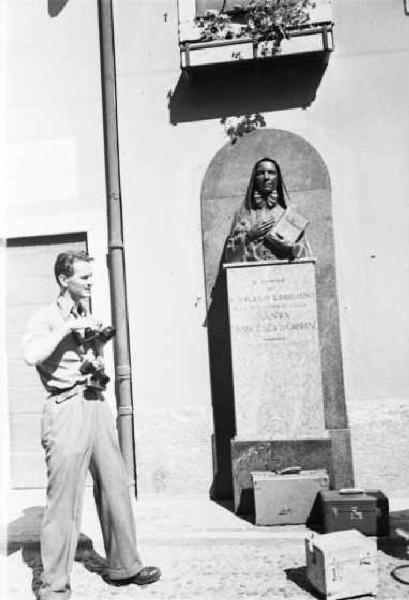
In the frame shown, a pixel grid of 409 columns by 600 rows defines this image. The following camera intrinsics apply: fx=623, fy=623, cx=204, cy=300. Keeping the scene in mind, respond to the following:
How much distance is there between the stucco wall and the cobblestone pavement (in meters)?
0.92

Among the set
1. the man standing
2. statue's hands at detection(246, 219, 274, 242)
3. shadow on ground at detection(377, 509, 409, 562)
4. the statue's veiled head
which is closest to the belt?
the man standing

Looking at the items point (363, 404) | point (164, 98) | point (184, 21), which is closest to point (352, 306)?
point (363, 404)

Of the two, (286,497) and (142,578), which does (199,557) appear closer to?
(142,578)

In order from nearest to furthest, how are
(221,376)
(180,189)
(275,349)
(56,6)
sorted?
(275,349), (221,376), (180,189), (56,6)

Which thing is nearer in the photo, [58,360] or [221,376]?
[58,360]

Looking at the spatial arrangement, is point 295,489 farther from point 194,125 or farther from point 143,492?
point 194,125

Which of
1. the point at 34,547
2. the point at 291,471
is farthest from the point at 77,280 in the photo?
the point at 291,471

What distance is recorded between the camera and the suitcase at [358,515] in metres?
4.49

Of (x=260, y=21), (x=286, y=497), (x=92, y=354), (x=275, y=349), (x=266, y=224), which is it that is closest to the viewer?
Answer: (x=92, y=354)

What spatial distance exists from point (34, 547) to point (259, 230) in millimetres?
3209

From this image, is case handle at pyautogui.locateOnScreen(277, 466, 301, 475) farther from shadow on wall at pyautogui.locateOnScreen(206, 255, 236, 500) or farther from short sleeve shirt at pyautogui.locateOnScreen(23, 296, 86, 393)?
short sleeve shirt at pyautogui.locateOnScreen(23, 296, 86, 393)

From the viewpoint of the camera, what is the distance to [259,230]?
18.4ft

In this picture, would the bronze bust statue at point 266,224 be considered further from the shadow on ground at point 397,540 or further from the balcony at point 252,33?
the shadow on ground at point 397,540

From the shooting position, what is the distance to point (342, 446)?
569cm
